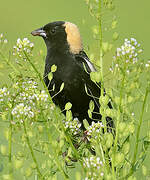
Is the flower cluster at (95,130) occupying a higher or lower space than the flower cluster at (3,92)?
lower

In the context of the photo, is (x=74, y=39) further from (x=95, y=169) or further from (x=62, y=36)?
(x=95, y=169)

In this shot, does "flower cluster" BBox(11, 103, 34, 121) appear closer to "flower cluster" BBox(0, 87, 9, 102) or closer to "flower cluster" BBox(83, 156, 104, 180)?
"flower cluster" BBox(0, 87, 9, 102)

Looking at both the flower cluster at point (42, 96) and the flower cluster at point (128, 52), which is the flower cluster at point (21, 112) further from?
the flower cluster at point (128, 52)

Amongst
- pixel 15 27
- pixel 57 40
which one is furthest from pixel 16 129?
pixel 15 27

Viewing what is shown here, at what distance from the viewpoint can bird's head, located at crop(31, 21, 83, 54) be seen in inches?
108

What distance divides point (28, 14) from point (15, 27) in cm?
66

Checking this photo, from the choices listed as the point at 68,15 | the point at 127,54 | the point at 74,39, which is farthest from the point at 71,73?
the point at 68,15

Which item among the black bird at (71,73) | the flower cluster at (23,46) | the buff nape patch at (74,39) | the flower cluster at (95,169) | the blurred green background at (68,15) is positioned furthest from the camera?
the blurred green background at (68,15)

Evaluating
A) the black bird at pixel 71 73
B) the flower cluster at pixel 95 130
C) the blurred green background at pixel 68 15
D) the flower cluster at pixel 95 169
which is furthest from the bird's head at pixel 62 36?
the blurred green background at pixel 68 15

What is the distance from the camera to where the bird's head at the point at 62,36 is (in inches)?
108

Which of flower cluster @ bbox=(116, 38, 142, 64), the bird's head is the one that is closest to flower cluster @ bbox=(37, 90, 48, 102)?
flower cluster @ bbox=(116, 38, 142, 64)

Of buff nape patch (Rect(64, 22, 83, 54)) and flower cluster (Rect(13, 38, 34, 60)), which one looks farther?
buff nape patch (Rect(64, 22, 83, 54))

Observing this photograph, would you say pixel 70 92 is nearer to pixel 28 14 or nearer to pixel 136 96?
pixel 136 96

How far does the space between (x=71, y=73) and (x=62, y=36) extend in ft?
1.21
